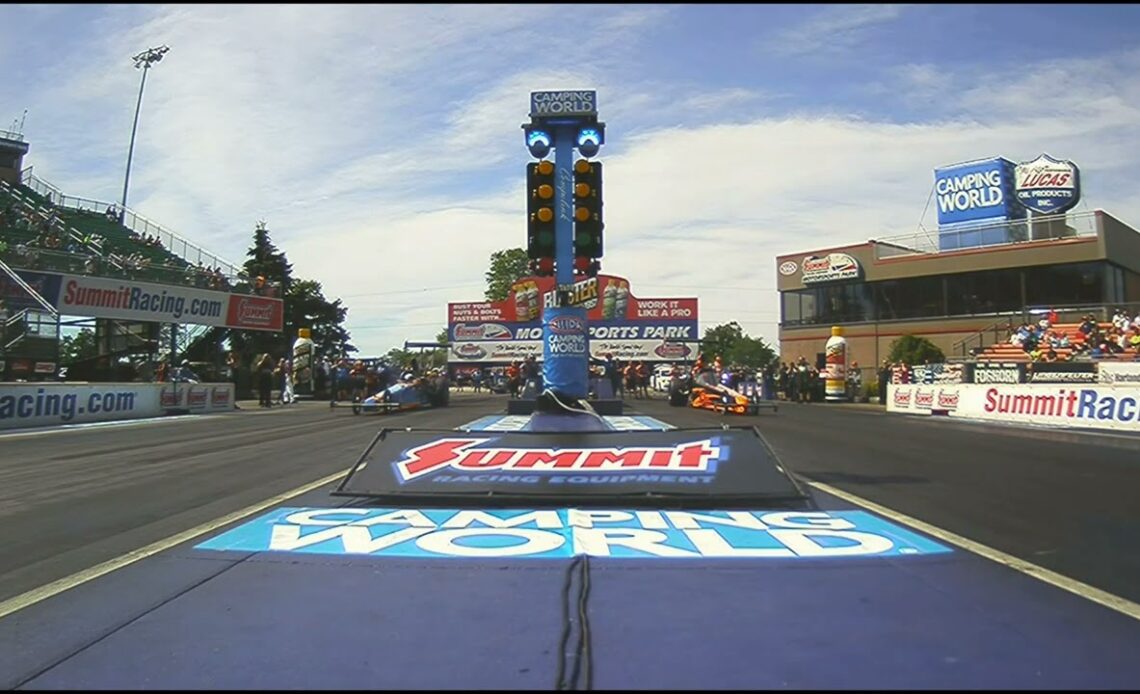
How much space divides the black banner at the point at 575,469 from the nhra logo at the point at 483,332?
5701 centimetres

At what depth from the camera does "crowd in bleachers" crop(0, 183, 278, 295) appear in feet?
102

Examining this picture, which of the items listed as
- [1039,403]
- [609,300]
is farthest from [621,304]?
[1039,403]

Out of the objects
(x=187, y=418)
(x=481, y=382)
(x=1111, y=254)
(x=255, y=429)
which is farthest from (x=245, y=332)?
(x=1111, y=254)

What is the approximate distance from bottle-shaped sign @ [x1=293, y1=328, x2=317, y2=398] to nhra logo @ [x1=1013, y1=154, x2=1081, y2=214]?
34.5 metres

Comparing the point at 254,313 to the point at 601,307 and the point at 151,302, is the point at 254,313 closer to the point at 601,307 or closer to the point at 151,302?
the point at 151,302

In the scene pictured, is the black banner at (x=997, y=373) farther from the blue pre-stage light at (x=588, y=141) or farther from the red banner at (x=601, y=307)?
the red banner at (x=601, y=307)

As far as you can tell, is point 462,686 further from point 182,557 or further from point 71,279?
point 71,279

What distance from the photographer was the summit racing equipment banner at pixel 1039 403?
17.5 meters

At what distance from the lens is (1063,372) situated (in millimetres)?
22000

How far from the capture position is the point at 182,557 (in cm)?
570

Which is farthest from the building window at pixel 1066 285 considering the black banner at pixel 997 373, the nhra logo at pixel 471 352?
the nhra logo at pixel 471 352

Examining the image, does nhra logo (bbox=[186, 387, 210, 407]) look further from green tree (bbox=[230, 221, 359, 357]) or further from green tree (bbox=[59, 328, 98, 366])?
green tree (bbox=[230, 221, 359, 357])

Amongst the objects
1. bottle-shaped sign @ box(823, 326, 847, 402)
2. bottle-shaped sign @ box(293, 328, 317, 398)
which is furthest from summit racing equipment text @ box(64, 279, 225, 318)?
bottle-shaped sign @ box(823, 326, 847, 402)

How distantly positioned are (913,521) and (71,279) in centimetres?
3150
